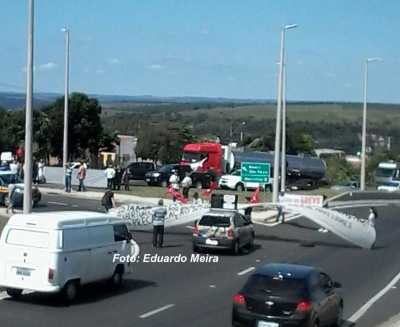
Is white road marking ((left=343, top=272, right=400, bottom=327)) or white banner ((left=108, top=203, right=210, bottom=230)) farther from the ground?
white banner ((left=108, top=203, right=210, bottom=230))

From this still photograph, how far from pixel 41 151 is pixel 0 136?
3.69 m

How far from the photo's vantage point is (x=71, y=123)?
7888cm

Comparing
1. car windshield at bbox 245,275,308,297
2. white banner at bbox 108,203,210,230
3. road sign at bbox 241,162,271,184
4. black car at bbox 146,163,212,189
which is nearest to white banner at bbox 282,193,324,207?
white banner at bbox 108,203,210,230

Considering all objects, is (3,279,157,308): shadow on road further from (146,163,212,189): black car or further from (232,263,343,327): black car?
(146,163,212,189): black car

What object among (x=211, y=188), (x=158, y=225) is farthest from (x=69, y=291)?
(x=211, y=188)

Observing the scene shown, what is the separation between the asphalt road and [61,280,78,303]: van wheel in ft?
0.88

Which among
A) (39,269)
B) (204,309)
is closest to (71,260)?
(39,269)

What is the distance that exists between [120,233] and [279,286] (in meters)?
7.24

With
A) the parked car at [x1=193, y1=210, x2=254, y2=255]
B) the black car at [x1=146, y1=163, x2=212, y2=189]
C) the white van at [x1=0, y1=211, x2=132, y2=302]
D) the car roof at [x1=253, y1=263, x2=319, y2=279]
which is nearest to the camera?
the car roof at [x1=253, y1=263, x2=319, y2=279]

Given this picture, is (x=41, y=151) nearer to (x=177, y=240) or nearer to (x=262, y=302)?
(x=177, y=240)

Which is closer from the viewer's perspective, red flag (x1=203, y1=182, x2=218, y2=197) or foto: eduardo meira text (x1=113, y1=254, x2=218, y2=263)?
foto: eduardo meira text (x1=113, y1=254, x2=218, y2=263)

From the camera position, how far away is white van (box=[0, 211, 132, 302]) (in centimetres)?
1933

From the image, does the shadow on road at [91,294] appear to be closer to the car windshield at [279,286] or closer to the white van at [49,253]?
the white van at [49,253]

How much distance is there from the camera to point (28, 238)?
64.7 feet
